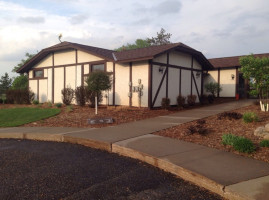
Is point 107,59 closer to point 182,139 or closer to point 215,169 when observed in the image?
point 182,139

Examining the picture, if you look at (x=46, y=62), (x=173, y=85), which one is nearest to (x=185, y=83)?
(x=173, y=85)

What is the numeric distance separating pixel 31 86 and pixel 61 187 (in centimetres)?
1842

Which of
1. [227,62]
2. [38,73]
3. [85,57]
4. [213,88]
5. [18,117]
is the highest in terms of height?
[227,62]

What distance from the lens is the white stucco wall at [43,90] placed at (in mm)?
18891

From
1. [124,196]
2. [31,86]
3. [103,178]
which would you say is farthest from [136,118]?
[31,86]

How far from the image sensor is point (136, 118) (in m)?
10.4

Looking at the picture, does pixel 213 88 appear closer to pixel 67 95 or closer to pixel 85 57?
pixel 85 57

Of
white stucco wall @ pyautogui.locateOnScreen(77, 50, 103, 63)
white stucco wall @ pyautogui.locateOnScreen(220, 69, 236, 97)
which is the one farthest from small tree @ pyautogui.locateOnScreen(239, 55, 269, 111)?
white stucco wall @ pyautogui.locateOnScreen(220, 69, 236, 97)

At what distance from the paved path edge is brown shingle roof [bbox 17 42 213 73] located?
276 inches

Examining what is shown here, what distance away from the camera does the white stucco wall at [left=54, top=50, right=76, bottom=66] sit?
1722cm

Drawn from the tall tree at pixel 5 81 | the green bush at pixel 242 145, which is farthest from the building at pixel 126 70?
the tall tree at pixel 5 81

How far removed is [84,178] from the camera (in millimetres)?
4027

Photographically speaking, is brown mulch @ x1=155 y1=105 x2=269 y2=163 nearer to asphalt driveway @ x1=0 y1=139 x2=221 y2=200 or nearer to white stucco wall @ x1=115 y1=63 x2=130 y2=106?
asphalt driveway @ x1=0 y1=139 x2=221 y2=200

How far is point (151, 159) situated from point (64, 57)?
15.0 meters
